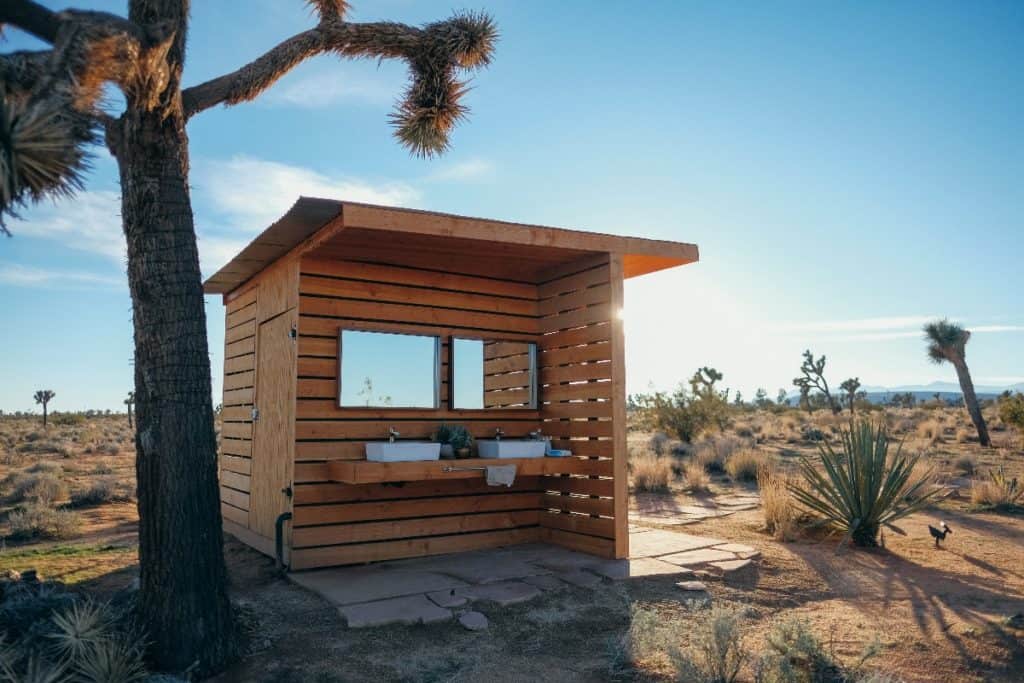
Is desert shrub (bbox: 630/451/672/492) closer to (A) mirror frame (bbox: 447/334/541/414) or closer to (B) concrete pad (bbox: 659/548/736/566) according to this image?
(A) mirror frame (bbox: 447/334/541/414)

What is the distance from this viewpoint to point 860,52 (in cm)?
1077

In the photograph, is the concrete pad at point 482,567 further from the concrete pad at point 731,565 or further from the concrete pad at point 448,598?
the concrete pad at point 731,565

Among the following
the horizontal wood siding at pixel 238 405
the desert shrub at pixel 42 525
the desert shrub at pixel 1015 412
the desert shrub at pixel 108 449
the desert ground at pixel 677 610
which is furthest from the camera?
the desert shrub at pixel 108 449

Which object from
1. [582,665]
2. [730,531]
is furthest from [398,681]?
[730,531]

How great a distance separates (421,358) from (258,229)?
224 cm

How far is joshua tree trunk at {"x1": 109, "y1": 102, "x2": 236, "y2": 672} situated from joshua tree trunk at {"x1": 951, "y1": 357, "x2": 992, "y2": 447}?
22.7 metres

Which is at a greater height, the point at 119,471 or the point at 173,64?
the point at 173,64

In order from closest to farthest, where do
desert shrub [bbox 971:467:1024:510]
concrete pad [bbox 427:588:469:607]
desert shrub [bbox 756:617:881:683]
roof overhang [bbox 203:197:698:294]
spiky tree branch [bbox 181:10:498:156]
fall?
desert shrub [bbox 756:617:881:683]
spiky tree branch [bbox 181:10:498:156]
concrete pad [bbox 427:588:469:607]
roof overhang [bbox 203:197:698:294]
desert shrub [bbox 971:467:1024:510]

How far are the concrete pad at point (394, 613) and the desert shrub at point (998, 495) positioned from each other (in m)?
9.48

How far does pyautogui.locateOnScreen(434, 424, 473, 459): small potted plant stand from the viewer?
7.54m

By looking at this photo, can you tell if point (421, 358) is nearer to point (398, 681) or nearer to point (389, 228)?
point (389, 228)

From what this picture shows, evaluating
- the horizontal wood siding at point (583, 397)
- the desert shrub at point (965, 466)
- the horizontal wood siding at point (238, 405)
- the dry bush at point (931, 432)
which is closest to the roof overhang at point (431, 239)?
the horizontal wood siding at point (583, 397)

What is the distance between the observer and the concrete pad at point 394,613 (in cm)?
533

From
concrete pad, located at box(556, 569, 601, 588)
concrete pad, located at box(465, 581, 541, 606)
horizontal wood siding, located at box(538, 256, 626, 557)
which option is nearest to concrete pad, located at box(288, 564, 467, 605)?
concrete pad, located at box(465, 581, 541, 606)
